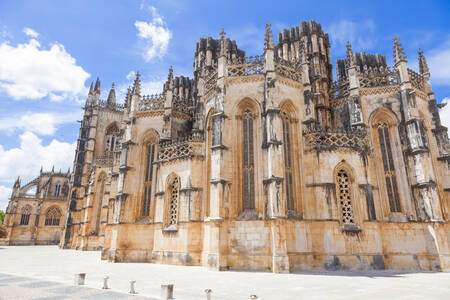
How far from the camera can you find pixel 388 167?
20391mm

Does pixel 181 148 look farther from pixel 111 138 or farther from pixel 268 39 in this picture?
pixel 111 138

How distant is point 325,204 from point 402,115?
31.1ft

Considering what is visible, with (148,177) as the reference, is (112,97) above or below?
above

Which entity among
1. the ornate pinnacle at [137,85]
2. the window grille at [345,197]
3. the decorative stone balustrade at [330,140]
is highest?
the ornate pinnacle at [137,85]

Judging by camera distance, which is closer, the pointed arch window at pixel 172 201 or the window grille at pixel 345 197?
the window grille at pixel 345 197

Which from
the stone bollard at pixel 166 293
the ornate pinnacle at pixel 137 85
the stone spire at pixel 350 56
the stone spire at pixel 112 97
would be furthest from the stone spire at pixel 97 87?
the stone bollard at pixel 166 293

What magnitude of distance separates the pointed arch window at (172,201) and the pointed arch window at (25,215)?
45869 mm

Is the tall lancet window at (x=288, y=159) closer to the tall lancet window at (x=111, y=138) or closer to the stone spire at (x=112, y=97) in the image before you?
the tall lancet window at (x=111, y=138)

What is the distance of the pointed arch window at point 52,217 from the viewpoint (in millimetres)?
53125

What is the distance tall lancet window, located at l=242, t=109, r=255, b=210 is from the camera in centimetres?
1778

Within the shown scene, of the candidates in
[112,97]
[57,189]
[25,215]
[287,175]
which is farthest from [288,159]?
[25,215]

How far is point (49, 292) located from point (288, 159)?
14.5m

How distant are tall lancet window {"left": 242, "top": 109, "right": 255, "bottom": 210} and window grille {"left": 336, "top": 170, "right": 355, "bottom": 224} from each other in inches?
226

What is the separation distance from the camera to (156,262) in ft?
67.4
